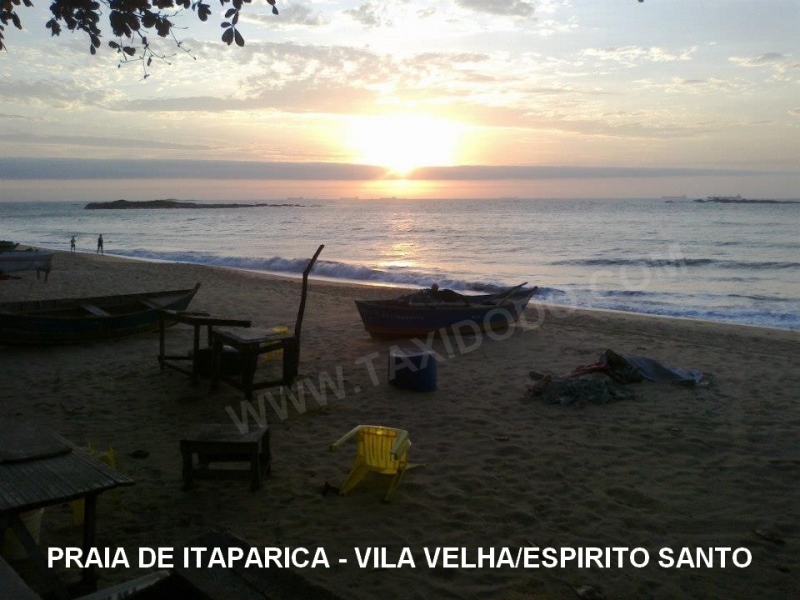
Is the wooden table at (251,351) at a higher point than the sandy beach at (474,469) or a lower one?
higher

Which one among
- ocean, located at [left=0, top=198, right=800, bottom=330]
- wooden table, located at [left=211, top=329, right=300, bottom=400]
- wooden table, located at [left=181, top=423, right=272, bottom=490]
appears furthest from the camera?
ocean, located at [left=0, top=198, right=800, bottom=330]

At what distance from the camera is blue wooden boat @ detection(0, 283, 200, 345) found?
1002 centimetres

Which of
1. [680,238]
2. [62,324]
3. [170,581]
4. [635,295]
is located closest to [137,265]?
[62,324]

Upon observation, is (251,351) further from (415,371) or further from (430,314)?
(430,314)

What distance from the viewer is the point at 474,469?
5.92 m

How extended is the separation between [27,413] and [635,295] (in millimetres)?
19769

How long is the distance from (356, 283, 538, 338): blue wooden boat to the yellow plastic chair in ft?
20.4

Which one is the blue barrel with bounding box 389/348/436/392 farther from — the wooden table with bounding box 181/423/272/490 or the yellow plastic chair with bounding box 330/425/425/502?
the wooden table with bounding box 181/423/272/490

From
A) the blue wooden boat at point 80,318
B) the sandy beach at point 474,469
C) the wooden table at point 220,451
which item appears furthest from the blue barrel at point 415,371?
the blue wooden boat at point 80,318

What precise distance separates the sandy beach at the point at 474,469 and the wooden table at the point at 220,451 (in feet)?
0.60

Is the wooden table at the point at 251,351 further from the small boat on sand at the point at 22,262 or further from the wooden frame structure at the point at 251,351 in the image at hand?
the small boat on sand at the point at 22,262

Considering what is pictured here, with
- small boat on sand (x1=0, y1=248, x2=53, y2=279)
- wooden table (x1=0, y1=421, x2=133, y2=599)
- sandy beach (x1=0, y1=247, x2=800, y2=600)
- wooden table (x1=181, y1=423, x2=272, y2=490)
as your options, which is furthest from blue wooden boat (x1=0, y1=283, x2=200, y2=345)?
small boat on sand (x1=0, y1=248, x2=53, y2=279)

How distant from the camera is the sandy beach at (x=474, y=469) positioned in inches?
169

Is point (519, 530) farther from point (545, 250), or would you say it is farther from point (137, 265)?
point (545, 250)
